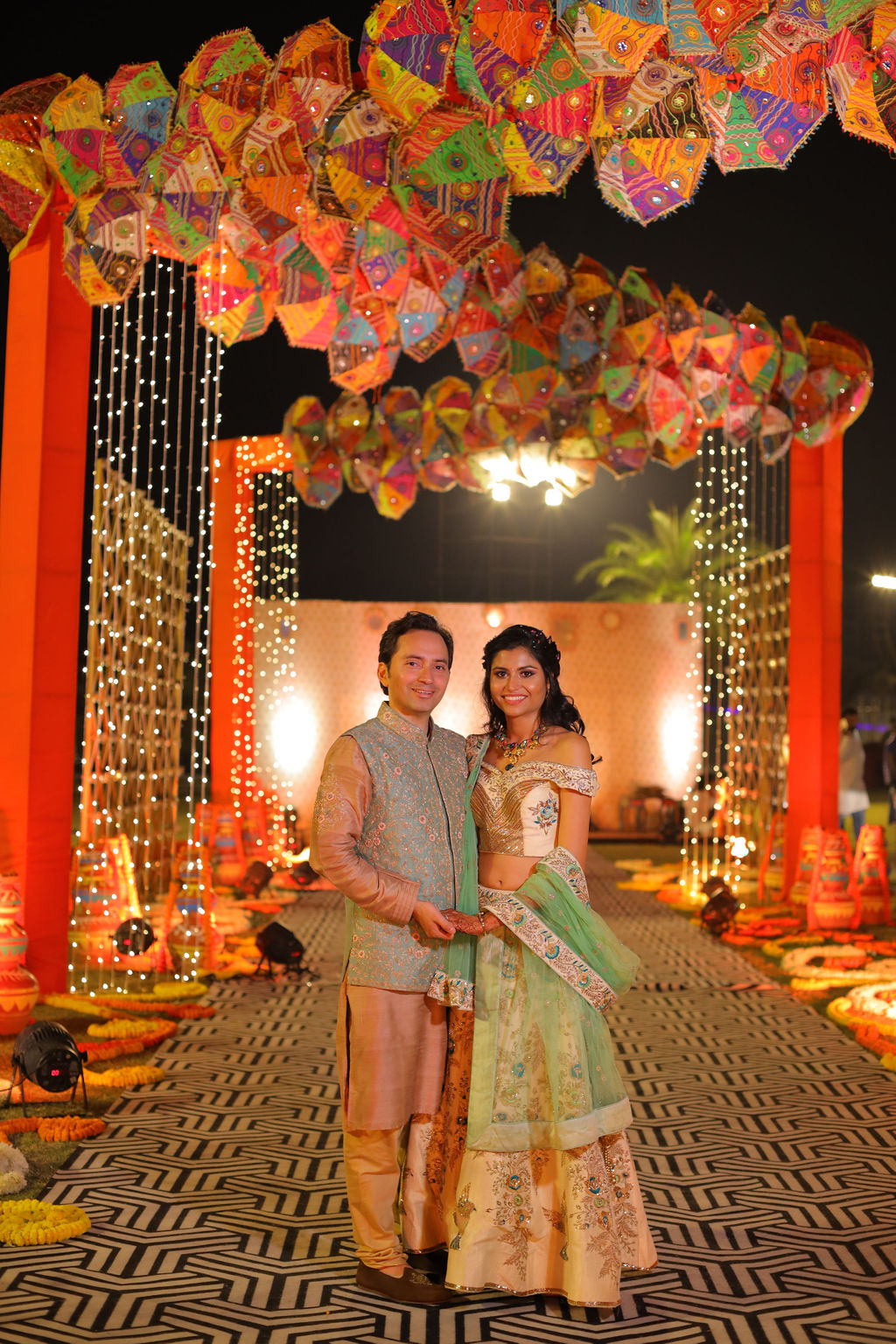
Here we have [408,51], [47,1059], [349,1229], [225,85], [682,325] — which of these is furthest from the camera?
[682,325]

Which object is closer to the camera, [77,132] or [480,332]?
[77,132]

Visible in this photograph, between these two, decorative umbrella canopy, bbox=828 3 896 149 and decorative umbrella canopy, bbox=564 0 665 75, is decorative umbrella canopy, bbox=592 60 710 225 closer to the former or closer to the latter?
decorative umbrella canopy, bbox=564 0 665 75

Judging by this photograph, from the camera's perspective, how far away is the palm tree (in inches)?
796

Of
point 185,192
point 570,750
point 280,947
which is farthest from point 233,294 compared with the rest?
point 570,750

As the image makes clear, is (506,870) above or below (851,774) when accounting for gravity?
below

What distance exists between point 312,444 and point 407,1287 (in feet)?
22.5

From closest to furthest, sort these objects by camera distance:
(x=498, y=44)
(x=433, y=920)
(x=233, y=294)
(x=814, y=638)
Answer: (x=433, y=920)
(x=498, y=44)
(x=233, y=294)
(x=814, y=638)

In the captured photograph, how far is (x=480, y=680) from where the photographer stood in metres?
13.4

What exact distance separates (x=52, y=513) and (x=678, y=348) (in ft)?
12.5

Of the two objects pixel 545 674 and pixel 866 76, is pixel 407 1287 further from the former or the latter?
pixel 866 76

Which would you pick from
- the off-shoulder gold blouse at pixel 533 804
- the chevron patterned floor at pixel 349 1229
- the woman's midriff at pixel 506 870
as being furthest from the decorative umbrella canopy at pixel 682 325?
the woman's midriff at pixel 506 870

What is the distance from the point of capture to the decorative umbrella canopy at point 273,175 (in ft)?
16.0

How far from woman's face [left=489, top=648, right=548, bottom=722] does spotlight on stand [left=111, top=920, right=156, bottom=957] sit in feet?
11.6

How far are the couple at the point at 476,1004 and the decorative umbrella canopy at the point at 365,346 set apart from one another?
12.8 ft
